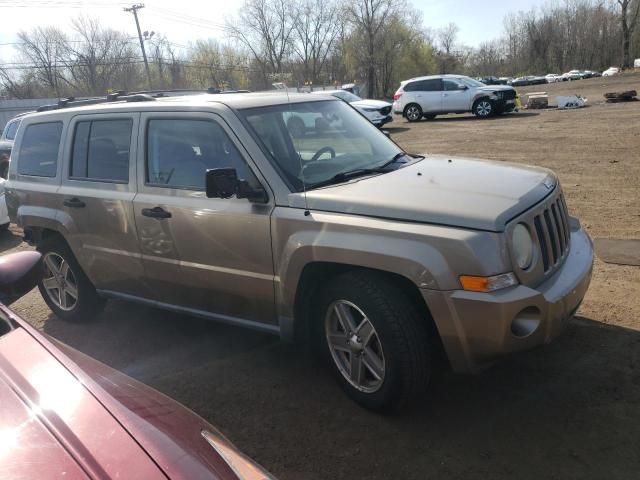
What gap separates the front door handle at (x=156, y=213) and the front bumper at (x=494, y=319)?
1.99 metres

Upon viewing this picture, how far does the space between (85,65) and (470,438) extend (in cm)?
6319

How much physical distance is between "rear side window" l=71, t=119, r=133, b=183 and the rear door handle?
20 centimetres

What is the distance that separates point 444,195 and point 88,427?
2229 millimetres

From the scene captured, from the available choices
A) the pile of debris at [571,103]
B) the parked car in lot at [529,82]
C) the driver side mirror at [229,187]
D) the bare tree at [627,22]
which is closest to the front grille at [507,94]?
the pile of debris at [571,103]

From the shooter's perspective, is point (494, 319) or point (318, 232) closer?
point (494, 319)

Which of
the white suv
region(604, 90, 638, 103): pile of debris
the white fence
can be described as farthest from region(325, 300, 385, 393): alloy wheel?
the white fence

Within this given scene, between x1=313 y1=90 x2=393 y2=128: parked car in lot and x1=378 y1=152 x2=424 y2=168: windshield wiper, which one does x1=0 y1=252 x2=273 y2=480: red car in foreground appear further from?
x1=313 y1=90 x2=393 y2=128: parked car in lot

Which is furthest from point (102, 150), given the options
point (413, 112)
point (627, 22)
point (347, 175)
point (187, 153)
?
point (627, 22)

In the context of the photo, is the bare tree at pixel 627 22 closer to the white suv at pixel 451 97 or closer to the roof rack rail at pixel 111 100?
the white suv at pixel 451 97

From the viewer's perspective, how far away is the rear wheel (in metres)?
23.7

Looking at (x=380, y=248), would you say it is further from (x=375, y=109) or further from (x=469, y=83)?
(x=469, y=83)

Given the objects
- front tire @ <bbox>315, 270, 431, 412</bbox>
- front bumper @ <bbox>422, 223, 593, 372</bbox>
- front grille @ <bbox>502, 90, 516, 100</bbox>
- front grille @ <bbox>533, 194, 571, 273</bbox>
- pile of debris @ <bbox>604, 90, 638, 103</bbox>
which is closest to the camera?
front bumper @ <bbox>422, 223, 593, 372</bbox>

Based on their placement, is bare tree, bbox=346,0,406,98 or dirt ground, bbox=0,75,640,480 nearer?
dirt ground, bbox=0,75,640,480

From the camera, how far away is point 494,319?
2.73 metres
